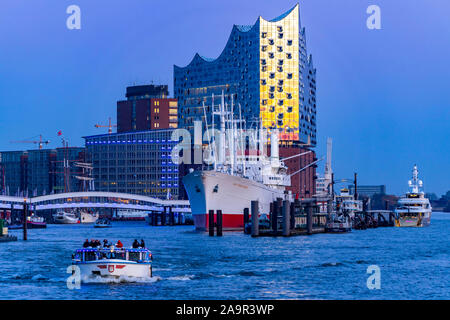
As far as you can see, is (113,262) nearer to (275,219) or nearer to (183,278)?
(183,278)

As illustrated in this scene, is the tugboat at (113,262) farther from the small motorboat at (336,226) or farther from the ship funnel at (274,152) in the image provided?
the ship funnel at (274,152)

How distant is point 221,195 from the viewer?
410ft

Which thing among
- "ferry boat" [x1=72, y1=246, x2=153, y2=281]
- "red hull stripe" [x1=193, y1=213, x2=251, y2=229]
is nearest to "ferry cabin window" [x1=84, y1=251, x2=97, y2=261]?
"ferry boat" [x1=72, y1=246, x2=153, y2=281]

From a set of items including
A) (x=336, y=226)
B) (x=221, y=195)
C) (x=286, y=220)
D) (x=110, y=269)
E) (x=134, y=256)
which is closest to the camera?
(x=110, y=269)

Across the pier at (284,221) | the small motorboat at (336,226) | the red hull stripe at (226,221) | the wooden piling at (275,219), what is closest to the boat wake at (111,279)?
the pier at (284,221)

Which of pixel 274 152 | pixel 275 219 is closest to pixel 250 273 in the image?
pixel 275 219

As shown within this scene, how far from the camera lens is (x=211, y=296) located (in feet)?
159

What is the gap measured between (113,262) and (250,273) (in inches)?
514

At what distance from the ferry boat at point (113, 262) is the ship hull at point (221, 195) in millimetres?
69642

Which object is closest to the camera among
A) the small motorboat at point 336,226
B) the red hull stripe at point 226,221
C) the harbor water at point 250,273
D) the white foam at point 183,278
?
the harbor water at point 250,273

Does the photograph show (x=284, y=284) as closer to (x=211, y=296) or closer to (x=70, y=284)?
(x=211, y=296)

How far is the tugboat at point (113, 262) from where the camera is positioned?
5131 centimetres
